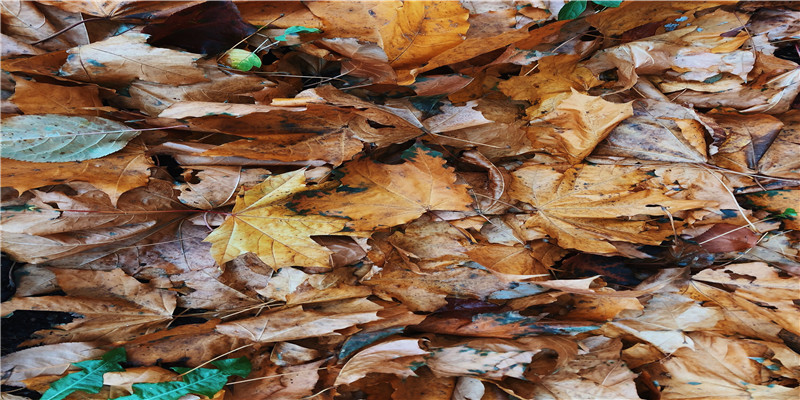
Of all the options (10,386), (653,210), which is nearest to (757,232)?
(653,210)

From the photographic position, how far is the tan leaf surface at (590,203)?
1.08 metres

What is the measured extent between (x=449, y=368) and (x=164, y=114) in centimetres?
103

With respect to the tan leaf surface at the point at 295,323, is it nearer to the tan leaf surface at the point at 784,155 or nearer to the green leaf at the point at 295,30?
the green leaf at the point at 295,30

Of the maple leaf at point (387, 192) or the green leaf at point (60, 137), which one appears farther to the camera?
the maple leaf at point (387, 192)

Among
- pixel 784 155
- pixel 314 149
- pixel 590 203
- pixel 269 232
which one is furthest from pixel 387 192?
pixel 784 155

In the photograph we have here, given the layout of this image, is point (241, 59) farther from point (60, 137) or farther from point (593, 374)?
point (593, 374)

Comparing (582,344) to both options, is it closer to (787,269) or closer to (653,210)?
(653,210)

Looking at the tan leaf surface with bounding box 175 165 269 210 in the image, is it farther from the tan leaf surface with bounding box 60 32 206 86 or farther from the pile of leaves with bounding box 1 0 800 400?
the tan leaf surface with bounding box 60 32 206 86

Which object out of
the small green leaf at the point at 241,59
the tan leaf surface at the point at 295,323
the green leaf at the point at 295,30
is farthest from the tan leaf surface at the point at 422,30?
the tan leaf surface at the point at 295,323

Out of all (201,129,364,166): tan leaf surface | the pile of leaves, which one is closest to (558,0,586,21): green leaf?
the pile of leaves

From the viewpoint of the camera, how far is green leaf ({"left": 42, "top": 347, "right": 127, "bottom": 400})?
3.49 feet

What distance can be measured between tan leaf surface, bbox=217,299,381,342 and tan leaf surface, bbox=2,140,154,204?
465 mm

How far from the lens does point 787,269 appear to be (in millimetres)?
1146

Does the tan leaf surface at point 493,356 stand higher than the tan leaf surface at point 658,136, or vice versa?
the tan leaf surface at point 658,136
